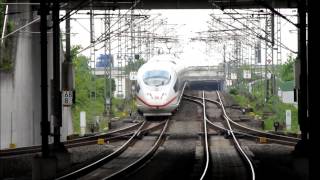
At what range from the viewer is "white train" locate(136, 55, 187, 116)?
153 ft

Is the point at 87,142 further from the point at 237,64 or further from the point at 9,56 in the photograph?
the point at 237,64

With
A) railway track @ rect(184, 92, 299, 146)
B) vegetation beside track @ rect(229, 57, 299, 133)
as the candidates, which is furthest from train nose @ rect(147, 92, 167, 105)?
vegetation beside track @ rect(229, 57, 299, 133)

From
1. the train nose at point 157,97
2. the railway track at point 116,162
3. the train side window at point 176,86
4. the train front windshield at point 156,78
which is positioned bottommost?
the railway track at point 116,162

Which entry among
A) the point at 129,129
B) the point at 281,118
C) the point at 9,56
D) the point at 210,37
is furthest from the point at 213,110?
the point at 9,56

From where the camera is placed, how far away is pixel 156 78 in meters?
47.6

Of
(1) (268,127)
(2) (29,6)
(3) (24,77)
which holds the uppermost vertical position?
(2) (29,6)

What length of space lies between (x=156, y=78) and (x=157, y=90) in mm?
1101

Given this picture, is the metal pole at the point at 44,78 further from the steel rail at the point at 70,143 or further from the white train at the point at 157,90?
the white train at the point at 157,90

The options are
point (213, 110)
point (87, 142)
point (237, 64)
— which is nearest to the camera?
point (87, 142)

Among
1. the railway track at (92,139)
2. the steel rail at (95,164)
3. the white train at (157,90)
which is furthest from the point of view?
the white train at (157,90)

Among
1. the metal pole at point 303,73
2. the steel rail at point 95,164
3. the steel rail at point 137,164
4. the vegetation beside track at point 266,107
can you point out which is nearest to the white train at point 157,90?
the vegetation beside track at point 266,107

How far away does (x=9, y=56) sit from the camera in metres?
35.6

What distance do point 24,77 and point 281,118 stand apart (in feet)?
84.5

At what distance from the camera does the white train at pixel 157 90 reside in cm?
4675
